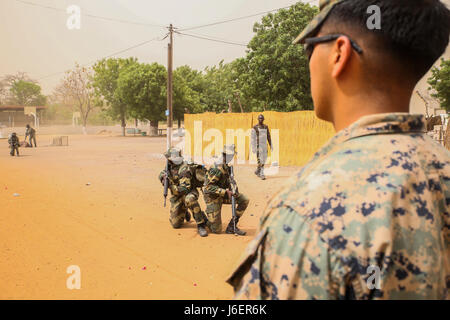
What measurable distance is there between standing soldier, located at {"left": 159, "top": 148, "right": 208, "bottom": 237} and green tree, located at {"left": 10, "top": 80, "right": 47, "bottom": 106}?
72129 mm

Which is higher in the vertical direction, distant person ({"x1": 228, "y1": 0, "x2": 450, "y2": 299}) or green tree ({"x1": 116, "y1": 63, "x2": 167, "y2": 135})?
green tree ({"x1": 116, "y1": 63, "x2": 167, "y2": 135})

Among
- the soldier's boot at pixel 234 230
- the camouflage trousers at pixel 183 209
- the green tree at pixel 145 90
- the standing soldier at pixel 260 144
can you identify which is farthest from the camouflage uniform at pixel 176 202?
the green tree at pixel 145 90

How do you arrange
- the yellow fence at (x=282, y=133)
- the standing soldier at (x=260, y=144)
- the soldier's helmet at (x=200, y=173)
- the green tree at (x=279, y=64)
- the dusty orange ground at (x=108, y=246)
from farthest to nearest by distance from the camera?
the green tree at (x=279, y=64) → the yellow fence at (x=282, y=133) → the standing soldier at (x=260, y=144) → the soldier's helmet at (x=200, y=173) → the dusty orange ground at (x=108, y=246)

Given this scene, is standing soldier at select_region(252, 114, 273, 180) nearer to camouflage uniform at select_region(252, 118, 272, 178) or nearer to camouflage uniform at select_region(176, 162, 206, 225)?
camouflage uniform at select_region(252, 118, 272, 178)

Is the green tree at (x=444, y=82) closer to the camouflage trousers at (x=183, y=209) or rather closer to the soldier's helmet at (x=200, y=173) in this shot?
the soldier's helmet at (x=200, y=173)

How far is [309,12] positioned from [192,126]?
1089cm

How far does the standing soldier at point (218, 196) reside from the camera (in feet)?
19.5

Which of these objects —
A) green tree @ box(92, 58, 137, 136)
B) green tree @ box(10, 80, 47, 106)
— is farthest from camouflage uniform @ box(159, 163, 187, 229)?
green tree @ box(10, 80, 47, 106)

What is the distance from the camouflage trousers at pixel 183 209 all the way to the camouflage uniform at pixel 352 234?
5.17 metres

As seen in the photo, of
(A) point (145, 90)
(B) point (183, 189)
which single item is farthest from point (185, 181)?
(A) point (145, 90)

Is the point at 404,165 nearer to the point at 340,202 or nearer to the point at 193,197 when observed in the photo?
the point at 340,202

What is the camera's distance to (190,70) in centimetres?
5078

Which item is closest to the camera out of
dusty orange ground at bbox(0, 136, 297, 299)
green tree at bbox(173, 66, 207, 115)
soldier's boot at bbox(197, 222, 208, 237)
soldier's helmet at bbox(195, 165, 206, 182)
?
dusty orange ground at bbox(0, 136, 297, 299)

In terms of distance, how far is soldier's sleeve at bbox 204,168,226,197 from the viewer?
5.93 m
